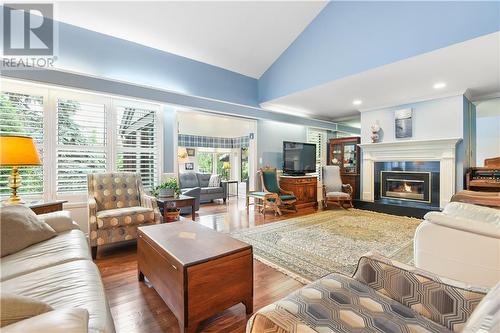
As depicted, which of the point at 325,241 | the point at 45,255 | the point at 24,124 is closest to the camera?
the point at 45,255

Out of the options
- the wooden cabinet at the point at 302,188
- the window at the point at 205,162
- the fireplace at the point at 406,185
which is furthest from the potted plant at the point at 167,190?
the window at the point at 205,162

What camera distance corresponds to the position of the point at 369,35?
11.3 feet

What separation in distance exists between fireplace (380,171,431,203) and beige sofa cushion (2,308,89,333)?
19.5 ft

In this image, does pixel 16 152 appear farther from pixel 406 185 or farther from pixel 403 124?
pixel 406 185

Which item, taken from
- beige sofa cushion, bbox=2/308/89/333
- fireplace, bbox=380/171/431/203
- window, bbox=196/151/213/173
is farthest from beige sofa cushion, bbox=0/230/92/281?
window, bbox=196/151/213/173

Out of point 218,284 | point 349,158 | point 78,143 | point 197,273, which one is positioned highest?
point 78,143

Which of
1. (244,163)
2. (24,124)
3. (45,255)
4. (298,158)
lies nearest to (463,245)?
(45,255)

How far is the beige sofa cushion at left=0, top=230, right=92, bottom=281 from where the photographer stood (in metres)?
1.35

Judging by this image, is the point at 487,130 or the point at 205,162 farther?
the point at 205,162

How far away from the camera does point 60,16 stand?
3078mm

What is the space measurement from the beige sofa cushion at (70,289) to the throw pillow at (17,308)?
0.21 m

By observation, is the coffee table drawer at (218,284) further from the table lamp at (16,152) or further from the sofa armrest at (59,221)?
→ the table lamp at (16,152)

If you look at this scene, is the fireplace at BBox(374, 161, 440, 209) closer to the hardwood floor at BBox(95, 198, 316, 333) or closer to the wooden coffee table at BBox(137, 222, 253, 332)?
the hardwood floor at BBox(95, 198, 316, 333)

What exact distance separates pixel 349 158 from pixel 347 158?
0.06m
